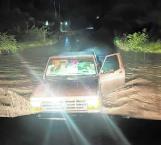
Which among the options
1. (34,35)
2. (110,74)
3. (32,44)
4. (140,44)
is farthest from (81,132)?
(34,35)

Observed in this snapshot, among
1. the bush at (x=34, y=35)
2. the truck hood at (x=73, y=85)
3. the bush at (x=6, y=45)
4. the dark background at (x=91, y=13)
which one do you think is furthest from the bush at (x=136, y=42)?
the truck hood at (x=73, y=85)

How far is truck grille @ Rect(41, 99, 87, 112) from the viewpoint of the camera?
10.0m

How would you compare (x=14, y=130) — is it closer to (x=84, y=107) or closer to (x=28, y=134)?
(x=28, y=134)

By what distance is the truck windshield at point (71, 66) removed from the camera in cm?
1150

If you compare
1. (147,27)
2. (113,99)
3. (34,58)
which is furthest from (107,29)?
(113,99)

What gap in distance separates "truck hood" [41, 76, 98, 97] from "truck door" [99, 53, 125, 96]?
0.39 metres

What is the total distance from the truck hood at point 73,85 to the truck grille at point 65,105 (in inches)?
6.7

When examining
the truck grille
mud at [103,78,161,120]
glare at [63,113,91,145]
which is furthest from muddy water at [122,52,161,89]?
glare at [63,113,91,145]

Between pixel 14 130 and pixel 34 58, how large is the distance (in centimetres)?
2572

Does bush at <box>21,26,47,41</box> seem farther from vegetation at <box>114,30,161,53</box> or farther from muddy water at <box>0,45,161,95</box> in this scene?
muddy water at <box>0,45,161,95</box>

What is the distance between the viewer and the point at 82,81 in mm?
10805

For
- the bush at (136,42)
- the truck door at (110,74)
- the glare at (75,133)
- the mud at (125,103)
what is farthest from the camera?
the bush at (136,42)

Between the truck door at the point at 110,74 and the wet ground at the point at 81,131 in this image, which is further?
the truck door at the point at 110,74

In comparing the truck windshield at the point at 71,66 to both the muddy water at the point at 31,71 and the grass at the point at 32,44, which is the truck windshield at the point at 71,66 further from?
the grass at the point at 32,44
